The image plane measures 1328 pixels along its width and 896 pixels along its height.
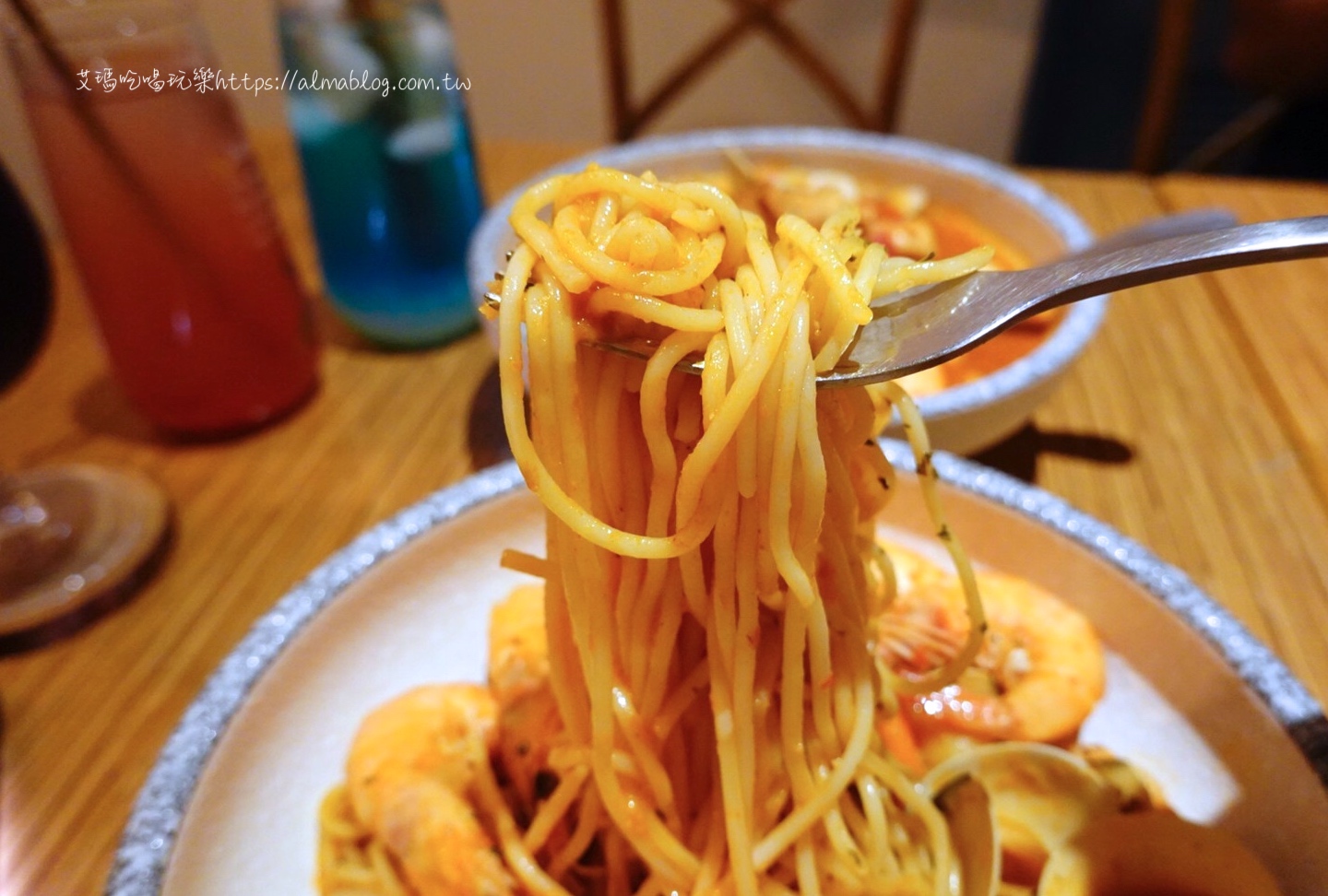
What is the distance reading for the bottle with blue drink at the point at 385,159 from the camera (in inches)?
56.1

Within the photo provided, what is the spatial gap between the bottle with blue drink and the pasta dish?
0.88m

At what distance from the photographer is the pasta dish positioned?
1.92 feet

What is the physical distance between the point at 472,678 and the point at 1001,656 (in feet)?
1.78

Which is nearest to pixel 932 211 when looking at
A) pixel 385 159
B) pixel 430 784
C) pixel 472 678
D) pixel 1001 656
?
pixel 385 159

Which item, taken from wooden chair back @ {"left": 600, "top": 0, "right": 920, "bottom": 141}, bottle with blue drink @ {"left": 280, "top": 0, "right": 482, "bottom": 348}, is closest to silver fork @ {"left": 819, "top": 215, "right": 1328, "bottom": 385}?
bottle with blue drink @ {"left": 280, "top": 0, "right": 482, "bottom": 348}

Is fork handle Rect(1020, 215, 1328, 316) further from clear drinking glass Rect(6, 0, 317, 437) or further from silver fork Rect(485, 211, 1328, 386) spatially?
clear drinking glass Rect(6, 0, 317, 437)

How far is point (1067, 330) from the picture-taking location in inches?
49.0

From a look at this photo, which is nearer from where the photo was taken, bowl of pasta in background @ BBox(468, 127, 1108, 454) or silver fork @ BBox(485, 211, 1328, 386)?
silver fork @ BBox(485, 211, 1328, 386)

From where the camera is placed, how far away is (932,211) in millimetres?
1848

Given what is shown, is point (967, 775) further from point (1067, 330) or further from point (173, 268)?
point (173, 268)

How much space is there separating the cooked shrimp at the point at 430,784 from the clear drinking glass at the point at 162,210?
30.8 inches

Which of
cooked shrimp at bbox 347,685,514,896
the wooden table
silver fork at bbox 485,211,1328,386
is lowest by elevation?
the wooden table

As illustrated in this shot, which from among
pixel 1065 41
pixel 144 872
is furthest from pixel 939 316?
pixel 1065 41

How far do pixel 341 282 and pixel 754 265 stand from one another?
1178mm
